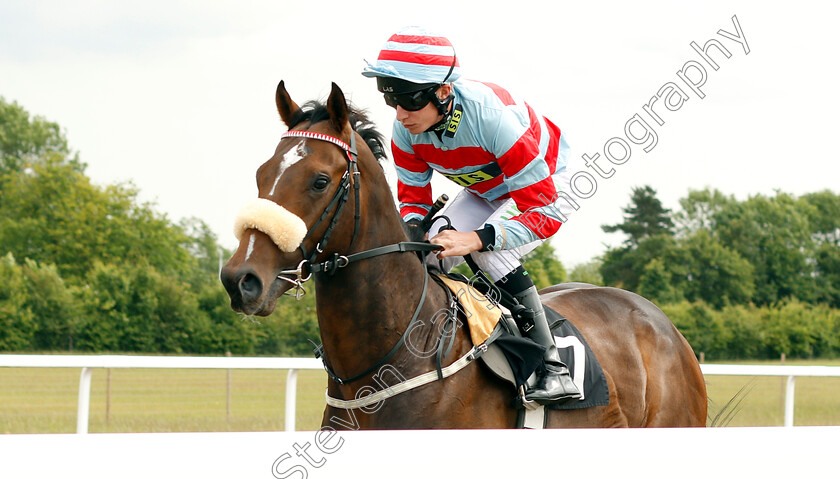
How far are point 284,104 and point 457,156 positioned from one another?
2.22ft

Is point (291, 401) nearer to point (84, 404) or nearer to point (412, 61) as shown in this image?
point (84, 404)

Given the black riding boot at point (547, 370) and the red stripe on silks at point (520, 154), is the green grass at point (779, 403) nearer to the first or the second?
the black riding boot at point (547, 370)

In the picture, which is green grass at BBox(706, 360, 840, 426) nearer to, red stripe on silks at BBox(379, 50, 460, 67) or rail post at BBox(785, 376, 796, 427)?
rail post at BBox(785, 376, 796, 427)

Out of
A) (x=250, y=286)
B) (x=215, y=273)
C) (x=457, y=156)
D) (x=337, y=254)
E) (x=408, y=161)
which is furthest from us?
(x=215, y=273)

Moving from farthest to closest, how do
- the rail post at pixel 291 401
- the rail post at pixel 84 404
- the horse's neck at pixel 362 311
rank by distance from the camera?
1. the rail post at pixel 291 401
2. the rail post at pixel 84 404
3. the horse's neck at pixel 362 311

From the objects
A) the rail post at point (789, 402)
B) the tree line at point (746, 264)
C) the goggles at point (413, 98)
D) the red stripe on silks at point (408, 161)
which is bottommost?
the rail post at point (789, 402)

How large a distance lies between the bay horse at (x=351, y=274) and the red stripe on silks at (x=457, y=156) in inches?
10.3

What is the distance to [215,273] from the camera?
Result: 38219mm

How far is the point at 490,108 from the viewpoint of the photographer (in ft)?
9.75

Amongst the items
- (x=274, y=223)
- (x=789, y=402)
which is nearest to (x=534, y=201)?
(x=274, y=223)

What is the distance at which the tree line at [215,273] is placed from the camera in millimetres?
23484

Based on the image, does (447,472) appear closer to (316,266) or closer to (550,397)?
(316,266)

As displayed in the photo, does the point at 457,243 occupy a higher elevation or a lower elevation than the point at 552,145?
lower

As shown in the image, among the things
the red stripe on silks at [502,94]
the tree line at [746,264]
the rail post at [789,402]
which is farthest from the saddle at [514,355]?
the tree line at [746,264]
